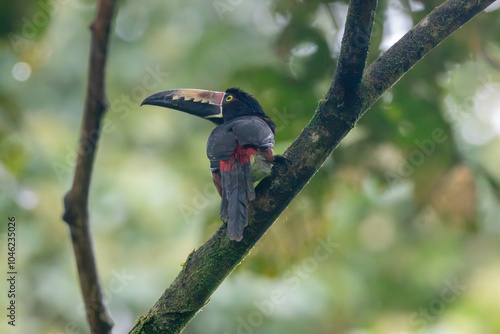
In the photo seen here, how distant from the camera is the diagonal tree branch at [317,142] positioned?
92.4 inches

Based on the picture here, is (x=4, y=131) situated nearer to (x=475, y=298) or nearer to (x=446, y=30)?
(x=446, y=30)

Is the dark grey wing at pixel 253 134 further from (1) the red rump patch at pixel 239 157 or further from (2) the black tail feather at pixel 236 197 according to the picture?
(2) the black tail feather at pixel 236 197

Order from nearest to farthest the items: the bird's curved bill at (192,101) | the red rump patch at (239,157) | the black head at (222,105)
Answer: the red rump patch at (239,157) → the bird's curved bill at (192,101) → the black head at (222,105)

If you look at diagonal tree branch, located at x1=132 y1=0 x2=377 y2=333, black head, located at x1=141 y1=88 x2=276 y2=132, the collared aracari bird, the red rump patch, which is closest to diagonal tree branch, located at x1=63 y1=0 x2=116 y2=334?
diagonal tree branch, located at x1=132 y1=0 x2=377 y2=333

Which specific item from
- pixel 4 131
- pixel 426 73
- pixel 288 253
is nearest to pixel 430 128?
pixel 426 73

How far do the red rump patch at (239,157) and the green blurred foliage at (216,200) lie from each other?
0.55 m

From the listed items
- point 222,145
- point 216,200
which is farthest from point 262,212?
point 216,200

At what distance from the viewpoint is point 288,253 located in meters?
3.51

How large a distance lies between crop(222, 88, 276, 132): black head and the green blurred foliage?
28 centimetres

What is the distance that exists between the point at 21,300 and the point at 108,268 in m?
1.31

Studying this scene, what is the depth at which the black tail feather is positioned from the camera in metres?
2.40


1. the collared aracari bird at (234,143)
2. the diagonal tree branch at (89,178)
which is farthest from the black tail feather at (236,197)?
the diagonal tree branch at (89,178)

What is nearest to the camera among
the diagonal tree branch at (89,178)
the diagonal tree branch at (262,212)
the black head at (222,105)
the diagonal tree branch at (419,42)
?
the diagonal tree branch at (89,178)

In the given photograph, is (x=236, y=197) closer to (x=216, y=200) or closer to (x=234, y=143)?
(x=234, y=143)
